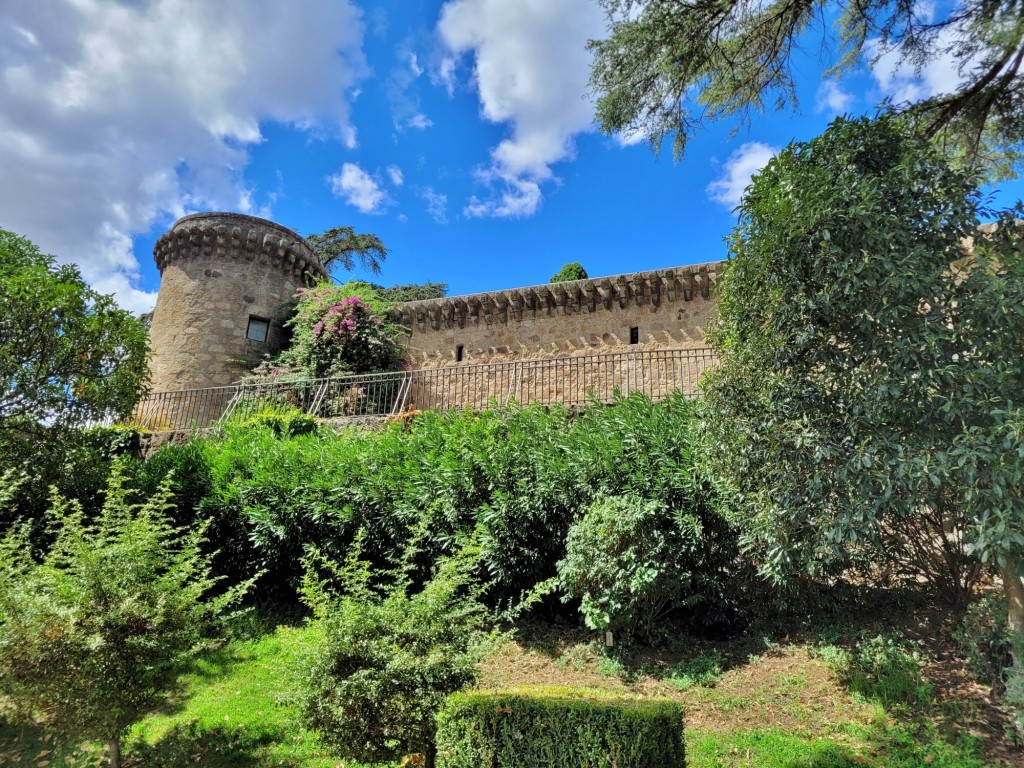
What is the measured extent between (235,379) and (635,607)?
14828 mm

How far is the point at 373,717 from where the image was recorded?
12.2ft

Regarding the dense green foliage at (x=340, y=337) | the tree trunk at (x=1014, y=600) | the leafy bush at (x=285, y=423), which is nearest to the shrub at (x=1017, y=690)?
the tree trunk at (x=1014, y=600)

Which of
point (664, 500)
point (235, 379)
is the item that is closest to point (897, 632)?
point (664, 500)

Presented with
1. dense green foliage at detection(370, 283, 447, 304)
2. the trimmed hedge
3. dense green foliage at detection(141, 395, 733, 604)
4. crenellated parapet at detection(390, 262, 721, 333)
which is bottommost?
the trimmed hedge

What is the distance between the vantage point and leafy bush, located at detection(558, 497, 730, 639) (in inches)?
223

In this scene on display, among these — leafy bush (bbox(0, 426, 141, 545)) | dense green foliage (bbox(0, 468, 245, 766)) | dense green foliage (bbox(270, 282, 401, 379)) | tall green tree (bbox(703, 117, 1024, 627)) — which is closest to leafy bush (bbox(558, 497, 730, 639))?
tall green tree (bbox(703, 117, 1024, 627))

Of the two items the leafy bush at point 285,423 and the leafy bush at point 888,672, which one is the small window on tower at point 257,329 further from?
the leafy bush at point 888,672

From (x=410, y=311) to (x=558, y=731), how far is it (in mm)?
15256

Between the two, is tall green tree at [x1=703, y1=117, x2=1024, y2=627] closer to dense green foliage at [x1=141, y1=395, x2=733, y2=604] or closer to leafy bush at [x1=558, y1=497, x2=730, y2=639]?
leafy bush at [x1=558, y1=497, x2=730, y2=639]

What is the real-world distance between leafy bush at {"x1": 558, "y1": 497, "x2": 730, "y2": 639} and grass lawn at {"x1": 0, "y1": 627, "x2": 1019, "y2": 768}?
0.57 metres

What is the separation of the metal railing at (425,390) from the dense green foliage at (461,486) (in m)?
4.61

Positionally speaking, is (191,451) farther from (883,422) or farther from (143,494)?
(883,422)

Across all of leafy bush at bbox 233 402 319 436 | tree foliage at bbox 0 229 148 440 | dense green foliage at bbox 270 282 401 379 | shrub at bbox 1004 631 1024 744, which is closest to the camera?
shrub at bbox 1004 631 1024 744

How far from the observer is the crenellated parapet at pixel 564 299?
1410cm
